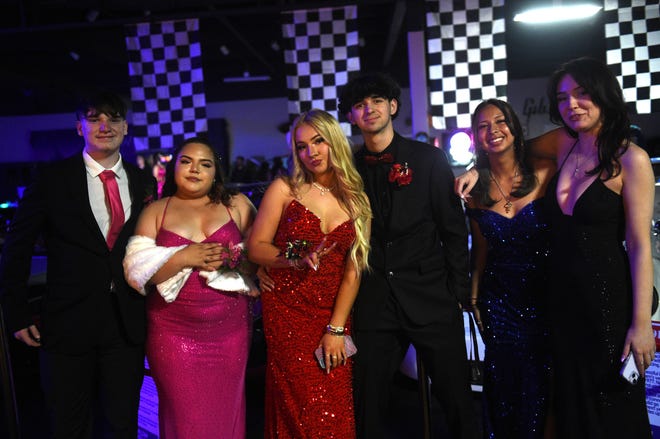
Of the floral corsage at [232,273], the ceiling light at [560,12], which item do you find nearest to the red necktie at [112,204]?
the floral corsage at [232,273]

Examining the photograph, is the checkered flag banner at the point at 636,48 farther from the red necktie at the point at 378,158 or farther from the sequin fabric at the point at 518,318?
the red necktie at the point at 378,158

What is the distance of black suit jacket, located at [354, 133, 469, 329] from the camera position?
94.2 inches

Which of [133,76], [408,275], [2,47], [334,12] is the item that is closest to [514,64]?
[334,12]

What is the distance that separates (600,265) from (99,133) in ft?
7.39

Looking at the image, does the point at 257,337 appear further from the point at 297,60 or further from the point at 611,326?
the point at 297,60

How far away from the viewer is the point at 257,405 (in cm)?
391

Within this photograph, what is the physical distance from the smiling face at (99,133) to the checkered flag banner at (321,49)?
136 inches

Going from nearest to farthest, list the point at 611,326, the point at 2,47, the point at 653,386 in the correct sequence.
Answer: the point at 611,326 < the point at 653,386 < the point at 2,47

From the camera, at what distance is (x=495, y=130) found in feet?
7.84

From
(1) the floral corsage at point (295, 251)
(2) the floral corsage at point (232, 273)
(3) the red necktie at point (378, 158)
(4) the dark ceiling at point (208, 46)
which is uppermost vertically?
(4) the dark ceiling at point (208, 46)

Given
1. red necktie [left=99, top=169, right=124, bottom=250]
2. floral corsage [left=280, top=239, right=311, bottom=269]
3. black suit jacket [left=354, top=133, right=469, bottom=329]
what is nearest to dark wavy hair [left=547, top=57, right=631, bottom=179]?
black suit jacket [left=354, top=133, right=469, bottom=329]

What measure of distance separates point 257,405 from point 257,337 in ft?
1.69

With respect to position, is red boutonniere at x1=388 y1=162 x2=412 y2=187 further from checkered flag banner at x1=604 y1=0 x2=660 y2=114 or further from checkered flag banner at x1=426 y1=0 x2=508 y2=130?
checkered flag banner at x1=604 y1=0 x2=660 y2=114

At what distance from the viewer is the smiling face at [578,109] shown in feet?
7.02
